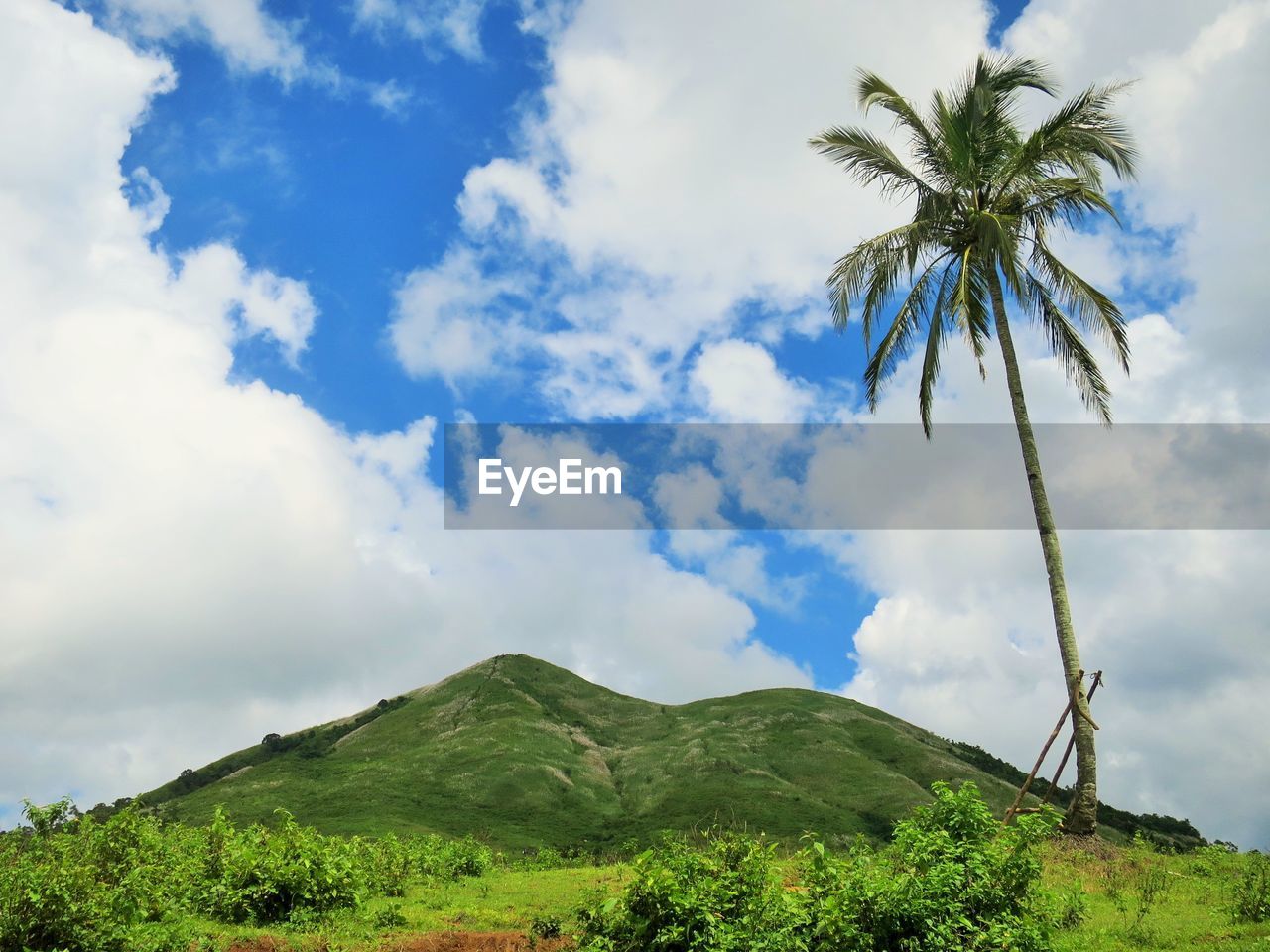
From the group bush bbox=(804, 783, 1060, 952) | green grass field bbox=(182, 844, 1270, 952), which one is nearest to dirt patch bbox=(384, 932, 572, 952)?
green grass field bbox=(182, 844, 1270, 952)

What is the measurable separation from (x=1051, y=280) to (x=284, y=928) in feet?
84.0

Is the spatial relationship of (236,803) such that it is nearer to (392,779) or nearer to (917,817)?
(392,779)

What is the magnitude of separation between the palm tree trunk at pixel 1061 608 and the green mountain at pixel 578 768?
164ft

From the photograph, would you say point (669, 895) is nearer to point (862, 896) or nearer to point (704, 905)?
point (704, 905)

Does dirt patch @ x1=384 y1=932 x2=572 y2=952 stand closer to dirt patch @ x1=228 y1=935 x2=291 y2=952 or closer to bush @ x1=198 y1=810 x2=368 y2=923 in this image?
dirt patch @ x1=228 y1=935 x2=291 y2=952

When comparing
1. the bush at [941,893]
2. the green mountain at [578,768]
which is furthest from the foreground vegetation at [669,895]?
the green mountain at [578,768]

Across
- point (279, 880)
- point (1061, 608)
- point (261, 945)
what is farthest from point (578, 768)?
point (261, 945)

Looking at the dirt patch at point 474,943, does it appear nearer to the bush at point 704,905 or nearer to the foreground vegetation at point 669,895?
the foreground vegetation at point 669,895

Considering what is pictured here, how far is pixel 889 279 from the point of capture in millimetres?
28250

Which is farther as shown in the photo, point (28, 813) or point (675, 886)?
point (28, 813)

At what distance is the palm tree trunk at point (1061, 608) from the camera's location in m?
23.1

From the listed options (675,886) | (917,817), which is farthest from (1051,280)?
(675,886)

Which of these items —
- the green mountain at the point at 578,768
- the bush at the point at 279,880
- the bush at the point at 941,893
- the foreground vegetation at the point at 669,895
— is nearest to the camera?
the bush at the point at 941,893

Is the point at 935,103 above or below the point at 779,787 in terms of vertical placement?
above
